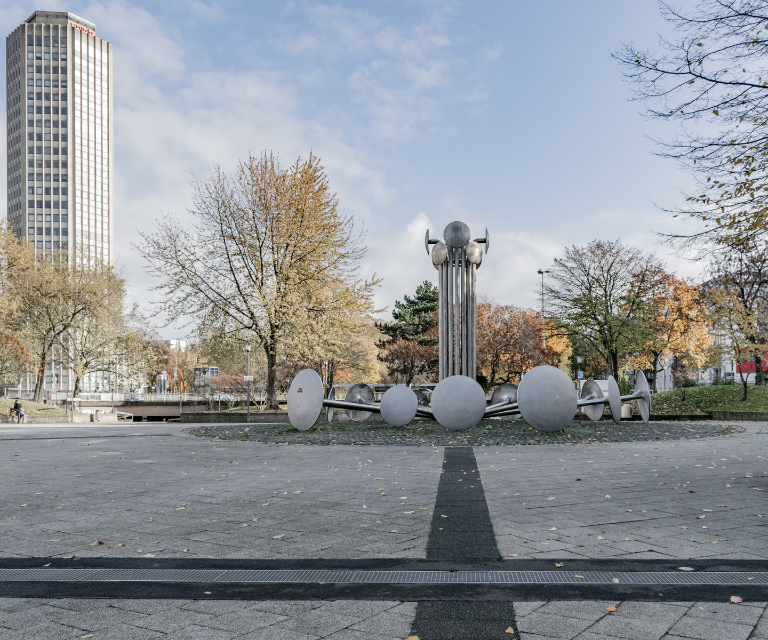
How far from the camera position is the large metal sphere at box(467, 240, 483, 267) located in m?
21.1

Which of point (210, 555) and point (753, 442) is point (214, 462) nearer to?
point (210, 555)

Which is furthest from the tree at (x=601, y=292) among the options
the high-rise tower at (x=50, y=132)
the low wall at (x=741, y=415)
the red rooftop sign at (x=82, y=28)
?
the red rooftop sign at (x=82, y=28)

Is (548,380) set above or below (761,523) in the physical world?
above

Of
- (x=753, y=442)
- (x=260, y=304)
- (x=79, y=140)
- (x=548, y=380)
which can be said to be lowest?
(x=753, y=442)

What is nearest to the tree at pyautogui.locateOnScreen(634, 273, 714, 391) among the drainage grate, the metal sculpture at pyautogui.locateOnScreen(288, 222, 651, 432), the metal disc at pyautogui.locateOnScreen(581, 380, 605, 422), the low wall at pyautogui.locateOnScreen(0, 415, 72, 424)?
the metal disc at pyautogui.locateOnScreen(581, 380, 605, 422)

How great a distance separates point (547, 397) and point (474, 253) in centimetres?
751

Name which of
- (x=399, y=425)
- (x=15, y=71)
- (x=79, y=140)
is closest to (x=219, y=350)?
(x=399, y=425)

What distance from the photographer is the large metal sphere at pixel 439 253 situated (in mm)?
21141

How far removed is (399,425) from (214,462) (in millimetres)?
7487

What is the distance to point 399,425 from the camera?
18.0 metres

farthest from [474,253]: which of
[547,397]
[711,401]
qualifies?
[711,401]

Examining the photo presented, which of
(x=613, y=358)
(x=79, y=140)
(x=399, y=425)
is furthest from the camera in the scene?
(x=79, y=140)

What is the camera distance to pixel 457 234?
20.9 meters

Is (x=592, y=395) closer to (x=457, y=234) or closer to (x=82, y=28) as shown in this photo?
(x=457, y=234)
